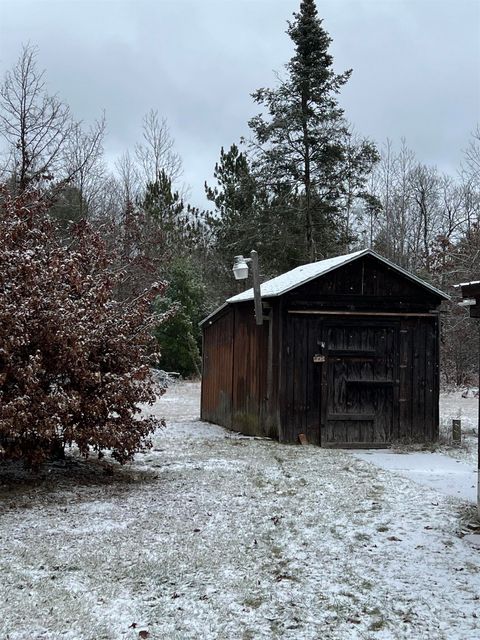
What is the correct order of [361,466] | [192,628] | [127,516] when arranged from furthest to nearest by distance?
[361,466]
[127,516]
[192,628]

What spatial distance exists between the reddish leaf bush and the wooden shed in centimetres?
332

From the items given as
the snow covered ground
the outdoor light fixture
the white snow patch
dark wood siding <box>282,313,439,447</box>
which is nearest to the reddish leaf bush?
the snow covered ground

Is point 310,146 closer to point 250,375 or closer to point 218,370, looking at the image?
point 218,370

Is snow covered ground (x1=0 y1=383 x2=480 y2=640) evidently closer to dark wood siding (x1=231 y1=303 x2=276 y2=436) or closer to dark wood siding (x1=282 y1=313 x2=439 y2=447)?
dark wood siding (x1=282 y1=313 x2=439 y2=447)

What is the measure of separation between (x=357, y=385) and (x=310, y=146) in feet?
48.4

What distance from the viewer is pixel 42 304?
649cm

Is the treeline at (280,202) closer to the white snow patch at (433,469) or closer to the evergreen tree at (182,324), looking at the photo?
the evergreen tree at (182,324)

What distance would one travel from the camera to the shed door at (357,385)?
10.3 meters

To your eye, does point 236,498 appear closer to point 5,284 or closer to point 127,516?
point 127,516

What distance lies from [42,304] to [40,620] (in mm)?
3595

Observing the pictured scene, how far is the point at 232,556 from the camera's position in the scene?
4.65 metres

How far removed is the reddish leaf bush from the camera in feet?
20.3

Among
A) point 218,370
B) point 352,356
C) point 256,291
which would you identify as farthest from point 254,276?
point 218,370

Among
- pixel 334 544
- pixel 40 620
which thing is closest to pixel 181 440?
pixel 334 544
